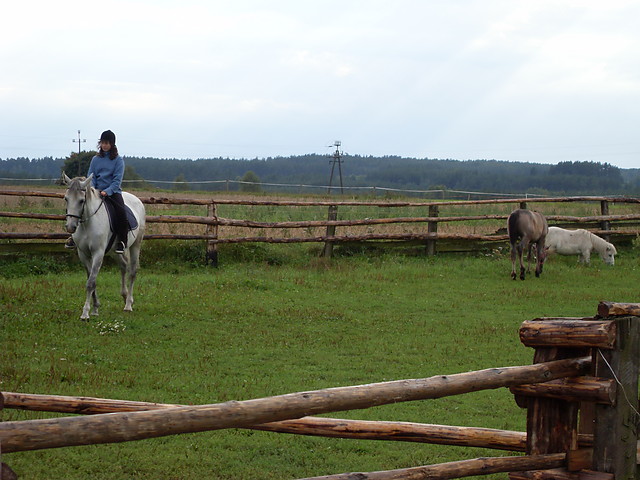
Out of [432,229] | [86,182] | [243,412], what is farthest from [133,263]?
[243,412]

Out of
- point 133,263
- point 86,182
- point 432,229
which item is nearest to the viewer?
point 86,182

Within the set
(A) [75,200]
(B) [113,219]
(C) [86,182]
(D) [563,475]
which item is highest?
(C) [86,182]

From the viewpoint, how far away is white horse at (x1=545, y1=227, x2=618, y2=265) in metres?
19.4

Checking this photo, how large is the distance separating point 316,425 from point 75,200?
24.9 feet

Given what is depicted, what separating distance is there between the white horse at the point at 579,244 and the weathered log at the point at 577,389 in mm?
15952

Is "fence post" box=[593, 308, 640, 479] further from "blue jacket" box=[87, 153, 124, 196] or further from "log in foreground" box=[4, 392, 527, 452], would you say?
"blue jacket" box=[87, 153, 124, 196]

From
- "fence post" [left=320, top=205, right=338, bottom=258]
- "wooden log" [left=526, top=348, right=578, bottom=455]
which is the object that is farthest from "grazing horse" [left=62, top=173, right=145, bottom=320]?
"wooden log" [left=526, top=348, right=578, bottom=455]

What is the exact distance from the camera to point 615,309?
433 cm

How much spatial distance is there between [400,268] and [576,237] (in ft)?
18.3

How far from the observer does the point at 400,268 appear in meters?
17.0

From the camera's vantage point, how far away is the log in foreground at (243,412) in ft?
9.56

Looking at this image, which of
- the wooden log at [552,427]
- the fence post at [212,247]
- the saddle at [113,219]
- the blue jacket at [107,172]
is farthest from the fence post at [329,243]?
the wooden log at [552,427]

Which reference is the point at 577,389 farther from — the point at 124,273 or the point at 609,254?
the point at 609,254

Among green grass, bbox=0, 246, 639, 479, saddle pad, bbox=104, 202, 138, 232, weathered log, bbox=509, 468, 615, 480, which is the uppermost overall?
saddle pad, bbox=104, 202, 138, 232
